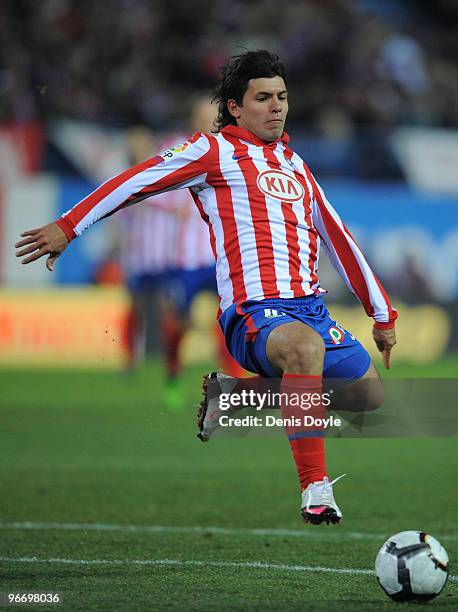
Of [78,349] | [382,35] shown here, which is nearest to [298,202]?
[78,349]

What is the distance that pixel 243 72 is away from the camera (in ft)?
16.4

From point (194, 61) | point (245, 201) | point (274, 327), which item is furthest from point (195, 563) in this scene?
point (194, 61)

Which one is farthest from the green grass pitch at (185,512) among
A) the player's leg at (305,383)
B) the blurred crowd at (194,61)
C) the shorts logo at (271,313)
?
the blurred crowd at (194,61)

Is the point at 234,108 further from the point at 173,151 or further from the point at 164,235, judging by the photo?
the point at 164,235

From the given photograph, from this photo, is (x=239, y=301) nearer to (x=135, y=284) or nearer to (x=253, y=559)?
(x=253, y=559)

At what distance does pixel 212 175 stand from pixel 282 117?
0.38m

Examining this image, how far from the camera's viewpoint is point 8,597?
4195mm

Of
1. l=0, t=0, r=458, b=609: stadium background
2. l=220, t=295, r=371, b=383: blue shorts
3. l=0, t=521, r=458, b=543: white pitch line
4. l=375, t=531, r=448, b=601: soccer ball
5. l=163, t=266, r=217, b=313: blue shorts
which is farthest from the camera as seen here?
l=0, t=0, r=458, b=609: stadium background

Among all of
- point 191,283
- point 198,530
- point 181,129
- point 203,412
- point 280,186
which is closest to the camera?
point 280,186

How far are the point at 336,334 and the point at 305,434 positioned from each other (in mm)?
474

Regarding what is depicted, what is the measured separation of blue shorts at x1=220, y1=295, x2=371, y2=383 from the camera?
4.68 meters

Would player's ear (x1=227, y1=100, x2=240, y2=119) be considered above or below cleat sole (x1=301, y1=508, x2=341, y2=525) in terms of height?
above

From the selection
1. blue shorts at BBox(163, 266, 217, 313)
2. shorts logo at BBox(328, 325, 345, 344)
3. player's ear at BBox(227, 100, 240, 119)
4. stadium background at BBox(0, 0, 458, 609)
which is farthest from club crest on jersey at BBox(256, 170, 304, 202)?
stadium background at BBox(0, 0, 458, 609)

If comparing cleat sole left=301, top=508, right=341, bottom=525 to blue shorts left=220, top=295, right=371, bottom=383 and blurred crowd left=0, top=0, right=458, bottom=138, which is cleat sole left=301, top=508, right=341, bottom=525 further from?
blurred crowd left=0, top=0, right=458, bottom=138
